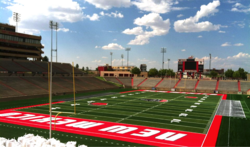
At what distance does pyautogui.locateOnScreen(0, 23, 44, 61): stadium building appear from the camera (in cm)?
5644

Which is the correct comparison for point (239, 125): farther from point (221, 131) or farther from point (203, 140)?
point (203, 140)

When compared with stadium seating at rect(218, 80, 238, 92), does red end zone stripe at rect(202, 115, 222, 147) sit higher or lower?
lower

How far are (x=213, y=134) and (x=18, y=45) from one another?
193 feet

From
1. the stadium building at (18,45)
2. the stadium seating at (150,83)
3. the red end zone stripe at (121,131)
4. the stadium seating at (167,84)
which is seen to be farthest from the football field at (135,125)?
the stadium seating at (150,83)

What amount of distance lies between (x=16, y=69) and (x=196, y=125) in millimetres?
44587

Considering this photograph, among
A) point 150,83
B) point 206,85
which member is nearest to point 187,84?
point 206,85

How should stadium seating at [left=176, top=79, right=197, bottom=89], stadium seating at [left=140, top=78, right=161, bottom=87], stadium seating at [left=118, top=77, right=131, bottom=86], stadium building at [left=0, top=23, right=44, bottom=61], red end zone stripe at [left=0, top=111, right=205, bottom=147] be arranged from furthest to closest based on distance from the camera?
stadium seating at [left=118, top=77, right=131, bottom=86], stadium seating at [left=140, top=78, right=161, bottom=87], stadium seating at [left=176, top=79, right=197, bottom=89], stadium building at [left=0, top=23, right=44, bottom=61], red end zone stripe at [left=0, top=111, right=205, bottom=147]

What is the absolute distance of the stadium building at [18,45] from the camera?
5644 centimetres

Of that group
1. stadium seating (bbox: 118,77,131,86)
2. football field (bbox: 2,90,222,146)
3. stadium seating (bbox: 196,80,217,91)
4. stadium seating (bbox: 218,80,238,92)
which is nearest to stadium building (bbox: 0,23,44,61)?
stadium seating (bbox: 118,77,131,86)

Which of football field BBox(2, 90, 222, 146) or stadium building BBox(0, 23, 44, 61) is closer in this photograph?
football field BBox(2, 90, 222, 146)

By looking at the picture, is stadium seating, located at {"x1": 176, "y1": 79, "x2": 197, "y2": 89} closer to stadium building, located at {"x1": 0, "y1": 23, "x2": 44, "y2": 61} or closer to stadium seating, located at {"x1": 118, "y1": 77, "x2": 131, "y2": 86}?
stadium seating, located at {"x1": 118, "y1": 77, "x2": 131, "y2": 86}

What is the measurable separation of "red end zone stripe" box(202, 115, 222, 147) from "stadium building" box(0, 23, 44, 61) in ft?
180

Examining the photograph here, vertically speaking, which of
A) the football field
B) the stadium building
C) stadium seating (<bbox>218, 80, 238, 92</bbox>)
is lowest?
the football field

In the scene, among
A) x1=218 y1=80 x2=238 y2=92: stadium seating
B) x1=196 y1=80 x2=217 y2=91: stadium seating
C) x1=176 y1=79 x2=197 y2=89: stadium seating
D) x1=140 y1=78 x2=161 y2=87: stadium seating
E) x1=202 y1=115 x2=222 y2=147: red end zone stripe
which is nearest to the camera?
x1=202 y1=115 x2=222 y2=147: red end zone stripe
